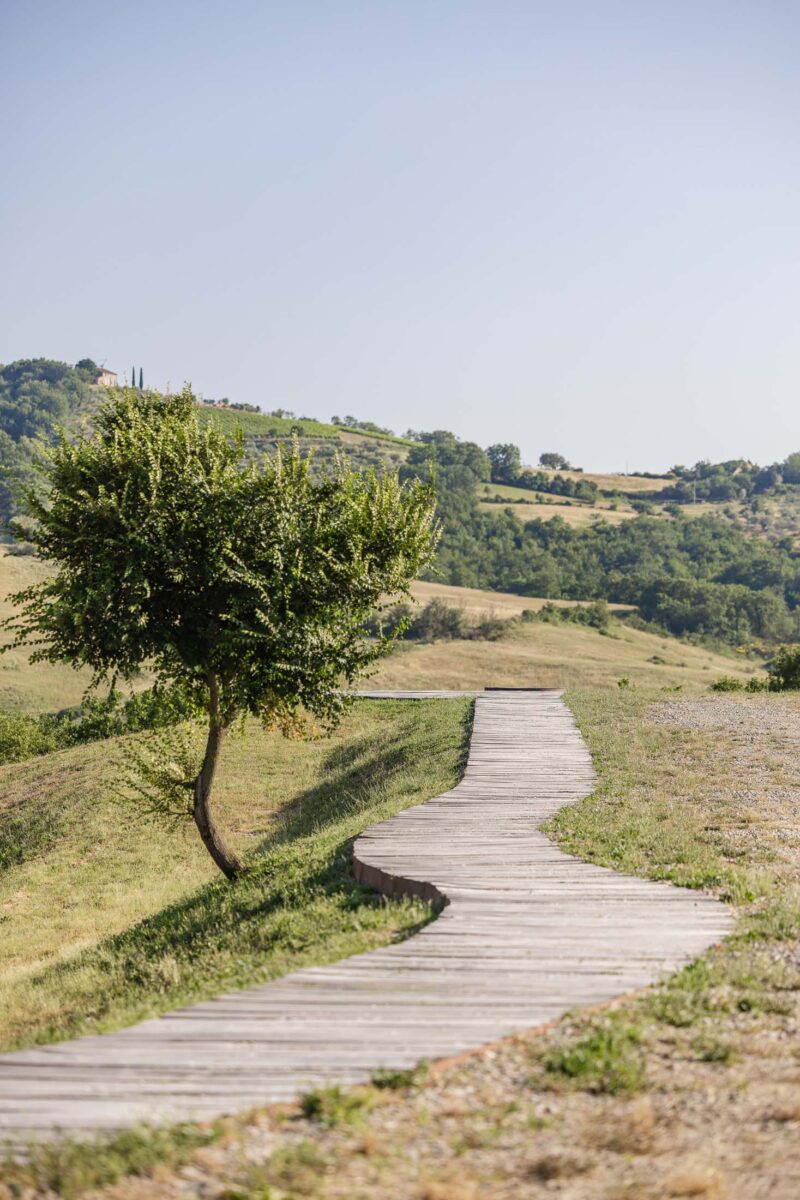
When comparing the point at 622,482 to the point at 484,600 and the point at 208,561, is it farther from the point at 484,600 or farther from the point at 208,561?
the point at 208,561

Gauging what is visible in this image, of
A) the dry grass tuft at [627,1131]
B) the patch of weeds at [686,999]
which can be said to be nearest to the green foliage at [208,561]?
the patch of weeds at [686,999]

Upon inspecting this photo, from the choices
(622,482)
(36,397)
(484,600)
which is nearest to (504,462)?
(622,482)

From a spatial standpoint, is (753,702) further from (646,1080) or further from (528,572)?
(528,572)

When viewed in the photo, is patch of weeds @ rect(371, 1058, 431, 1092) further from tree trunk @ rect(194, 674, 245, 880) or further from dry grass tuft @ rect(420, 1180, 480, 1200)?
tree trunk @ rect(194, 674, 245, 880)

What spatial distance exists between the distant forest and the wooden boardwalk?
2283 inches

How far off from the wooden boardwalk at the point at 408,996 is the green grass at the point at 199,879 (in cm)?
65

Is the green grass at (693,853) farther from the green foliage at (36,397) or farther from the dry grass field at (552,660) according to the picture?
the green foliage at (36,397)

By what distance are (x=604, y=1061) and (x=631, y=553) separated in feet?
340

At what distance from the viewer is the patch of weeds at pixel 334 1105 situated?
15.3 ft

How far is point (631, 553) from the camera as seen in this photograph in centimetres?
10625

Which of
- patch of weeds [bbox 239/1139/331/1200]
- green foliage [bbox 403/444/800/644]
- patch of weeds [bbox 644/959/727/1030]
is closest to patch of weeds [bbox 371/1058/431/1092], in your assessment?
patch of weeds [bbox 239/1139/331/1200]

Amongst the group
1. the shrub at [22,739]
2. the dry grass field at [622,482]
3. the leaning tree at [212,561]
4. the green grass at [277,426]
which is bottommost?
the shrub at [22,739]

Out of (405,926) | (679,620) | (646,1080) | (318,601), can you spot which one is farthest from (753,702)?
(679,620)

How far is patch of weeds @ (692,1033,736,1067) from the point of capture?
18.0 ft
